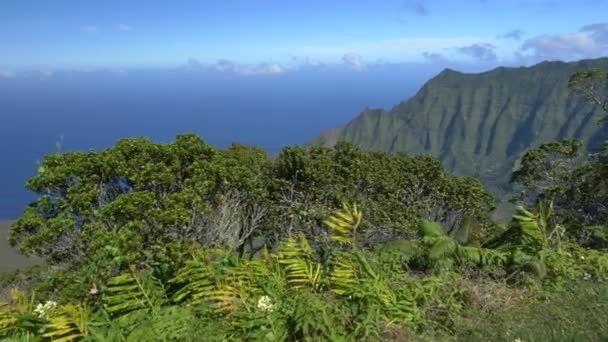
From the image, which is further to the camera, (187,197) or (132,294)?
(187,197)

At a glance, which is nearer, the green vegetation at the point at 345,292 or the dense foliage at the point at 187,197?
the green vegetation at the point at 345,292

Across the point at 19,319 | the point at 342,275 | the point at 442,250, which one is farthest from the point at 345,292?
the point at 19,319

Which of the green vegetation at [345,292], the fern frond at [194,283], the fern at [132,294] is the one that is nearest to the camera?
the green vegetation at [345,292]

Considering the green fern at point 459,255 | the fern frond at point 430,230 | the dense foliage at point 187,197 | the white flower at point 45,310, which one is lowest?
the dense foliage at point 187,197

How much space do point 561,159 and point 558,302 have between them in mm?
17444

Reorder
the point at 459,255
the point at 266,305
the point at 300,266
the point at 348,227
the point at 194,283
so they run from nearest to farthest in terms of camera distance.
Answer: the point at 266,305 → the point at 194,283 → the point at 300,266 → the point at 459,255 → the point at 348,227

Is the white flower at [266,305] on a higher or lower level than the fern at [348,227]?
Answer: higher

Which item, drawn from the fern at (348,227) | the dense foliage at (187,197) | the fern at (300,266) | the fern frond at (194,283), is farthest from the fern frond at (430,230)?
the dense foliage at (187,197)

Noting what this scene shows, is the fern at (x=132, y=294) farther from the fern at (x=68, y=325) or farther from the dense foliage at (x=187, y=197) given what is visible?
the dense foliage at (x=187, y=197)

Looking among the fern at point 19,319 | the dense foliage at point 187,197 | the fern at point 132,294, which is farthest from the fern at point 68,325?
the dense foliage at point 187,197

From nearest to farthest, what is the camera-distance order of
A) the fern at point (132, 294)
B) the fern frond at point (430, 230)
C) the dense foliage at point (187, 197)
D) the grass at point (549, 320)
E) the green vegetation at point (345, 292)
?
1. the grass at point (549, 320)
2. the green vegetation at point (345, 292)
3. the fern at point (132, 294)
4. the fern frond at point (430, 230)
5. the dense foliage at point (187, 197)

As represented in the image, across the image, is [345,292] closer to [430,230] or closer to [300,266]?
[300,266]

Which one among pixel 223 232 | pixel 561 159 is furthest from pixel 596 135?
pixel 223 232

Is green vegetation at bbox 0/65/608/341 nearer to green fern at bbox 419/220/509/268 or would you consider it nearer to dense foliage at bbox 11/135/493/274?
green fern at bbox 419/220/509/268
